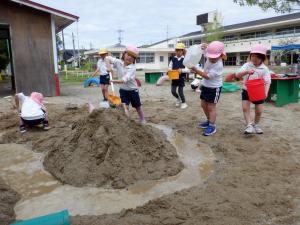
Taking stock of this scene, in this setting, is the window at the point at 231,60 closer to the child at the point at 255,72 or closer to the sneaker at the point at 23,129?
the child at the point at 255,72

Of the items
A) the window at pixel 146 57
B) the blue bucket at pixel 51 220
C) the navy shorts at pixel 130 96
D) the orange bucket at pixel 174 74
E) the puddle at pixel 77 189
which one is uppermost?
the window at pixel 146 57

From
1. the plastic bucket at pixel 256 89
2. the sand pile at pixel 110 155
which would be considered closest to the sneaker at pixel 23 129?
the sand pile at pixel 110 155

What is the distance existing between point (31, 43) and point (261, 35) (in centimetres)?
3878

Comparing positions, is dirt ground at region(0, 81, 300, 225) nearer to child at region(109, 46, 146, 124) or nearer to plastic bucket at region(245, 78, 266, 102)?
plastic bucket at region(245, 78, 266, 102)

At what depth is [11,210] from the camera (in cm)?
292

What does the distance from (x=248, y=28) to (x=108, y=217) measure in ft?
149

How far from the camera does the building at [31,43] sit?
425 inches

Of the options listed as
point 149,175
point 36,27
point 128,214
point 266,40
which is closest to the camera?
point 128,214

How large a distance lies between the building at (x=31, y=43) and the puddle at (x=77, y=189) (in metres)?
7.38

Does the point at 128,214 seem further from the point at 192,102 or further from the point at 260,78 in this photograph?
the point at 192,102

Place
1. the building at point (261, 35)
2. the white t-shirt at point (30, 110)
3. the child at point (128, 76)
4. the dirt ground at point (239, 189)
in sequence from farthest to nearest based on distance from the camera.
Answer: the building at point (261, 35) → the white t-shirt at point (30, 110) → the child at point (128, 76) → the dirt ground at point (239, 189)

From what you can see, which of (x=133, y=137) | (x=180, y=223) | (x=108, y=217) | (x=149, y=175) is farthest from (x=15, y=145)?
(x=180, y=223)

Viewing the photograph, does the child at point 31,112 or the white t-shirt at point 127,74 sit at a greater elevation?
the white t-shirt at point 127,74

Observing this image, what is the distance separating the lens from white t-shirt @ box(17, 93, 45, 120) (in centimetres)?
569
